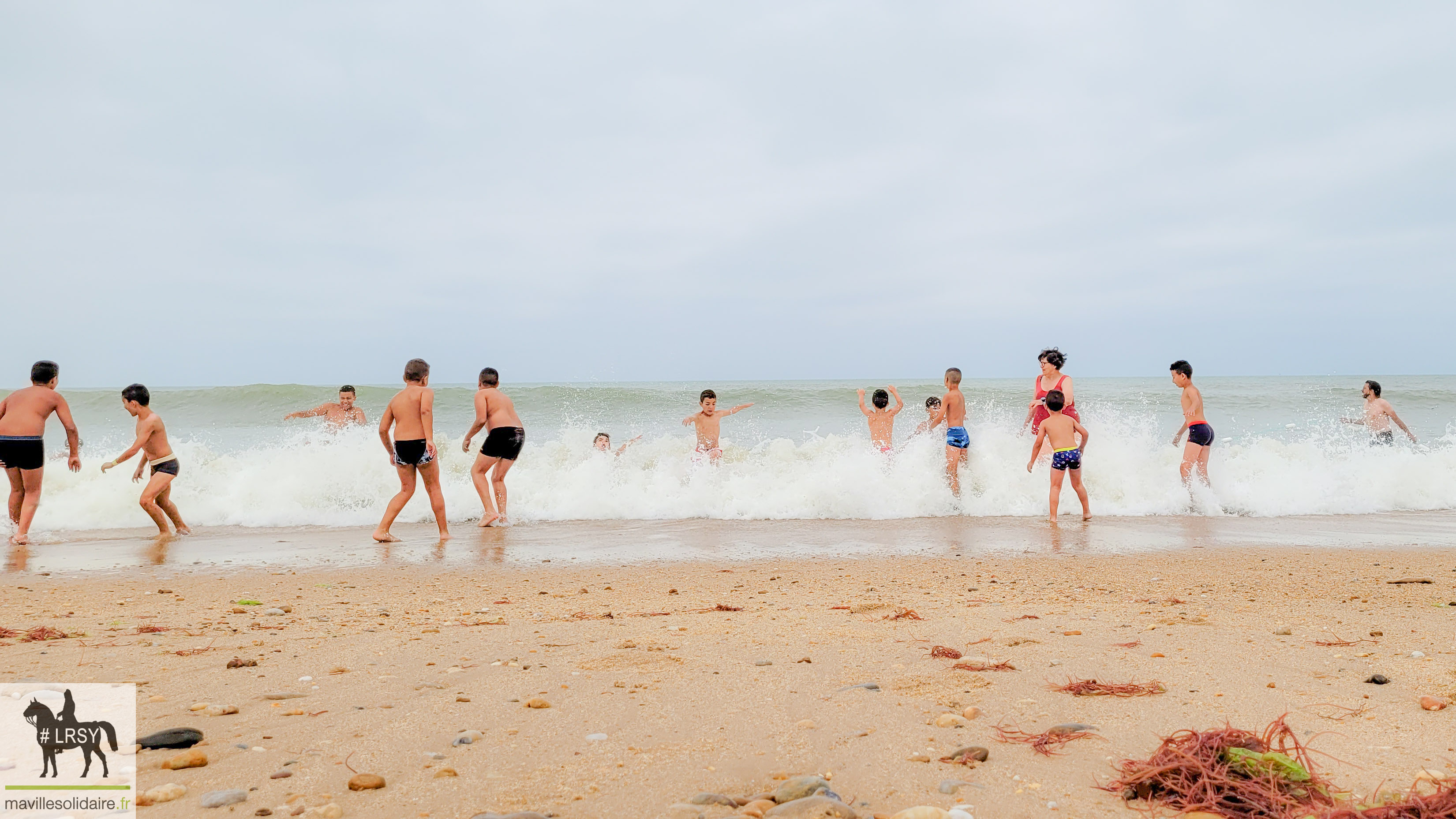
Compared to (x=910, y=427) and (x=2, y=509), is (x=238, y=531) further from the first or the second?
(x=910, y=427)

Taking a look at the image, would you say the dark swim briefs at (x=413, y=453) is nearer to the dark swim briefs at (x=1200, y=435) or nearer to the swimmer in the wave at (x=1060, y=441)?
the swimmer in the wave at (x=1060, y=441)

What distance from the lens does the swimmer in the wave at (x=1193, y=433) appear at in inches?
443

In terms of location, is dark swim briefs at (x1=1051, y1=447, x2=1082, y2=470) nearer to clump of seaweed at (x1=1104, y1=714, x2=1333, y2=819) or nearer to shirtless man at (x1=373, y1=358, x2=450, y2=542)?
shirtless man at (x1=373, y1=358, x2=450, y2=542)

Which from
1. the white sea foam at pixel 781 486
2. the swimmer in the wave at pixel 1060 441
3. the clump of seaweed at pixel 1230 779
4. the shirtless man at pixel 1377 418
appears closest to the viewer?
the clump of seaweed at pixel 1230 779

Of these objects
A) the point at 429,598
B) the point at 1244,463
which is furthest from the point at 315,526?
the point at 1244,463

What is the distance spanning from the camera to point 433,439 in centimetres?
914

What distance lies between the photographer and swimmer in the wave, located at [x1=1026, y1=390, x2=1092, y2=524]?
32.3 ft

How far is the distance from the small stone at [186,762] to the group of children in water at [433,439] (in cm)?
648

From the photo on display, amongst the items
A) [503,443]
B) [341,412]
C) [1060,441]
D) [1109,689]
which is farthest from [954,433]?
[341,412]

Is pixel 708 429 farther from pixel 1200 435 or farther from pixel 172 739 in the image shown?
pixel 172 739

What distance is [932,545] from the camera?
8266 millimetres

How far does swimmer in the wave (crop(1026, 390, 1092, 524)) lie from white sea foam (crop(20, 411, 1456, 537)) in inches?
44.4

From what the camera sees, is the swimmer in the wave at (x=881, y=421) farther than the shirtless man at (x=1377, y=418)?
No
